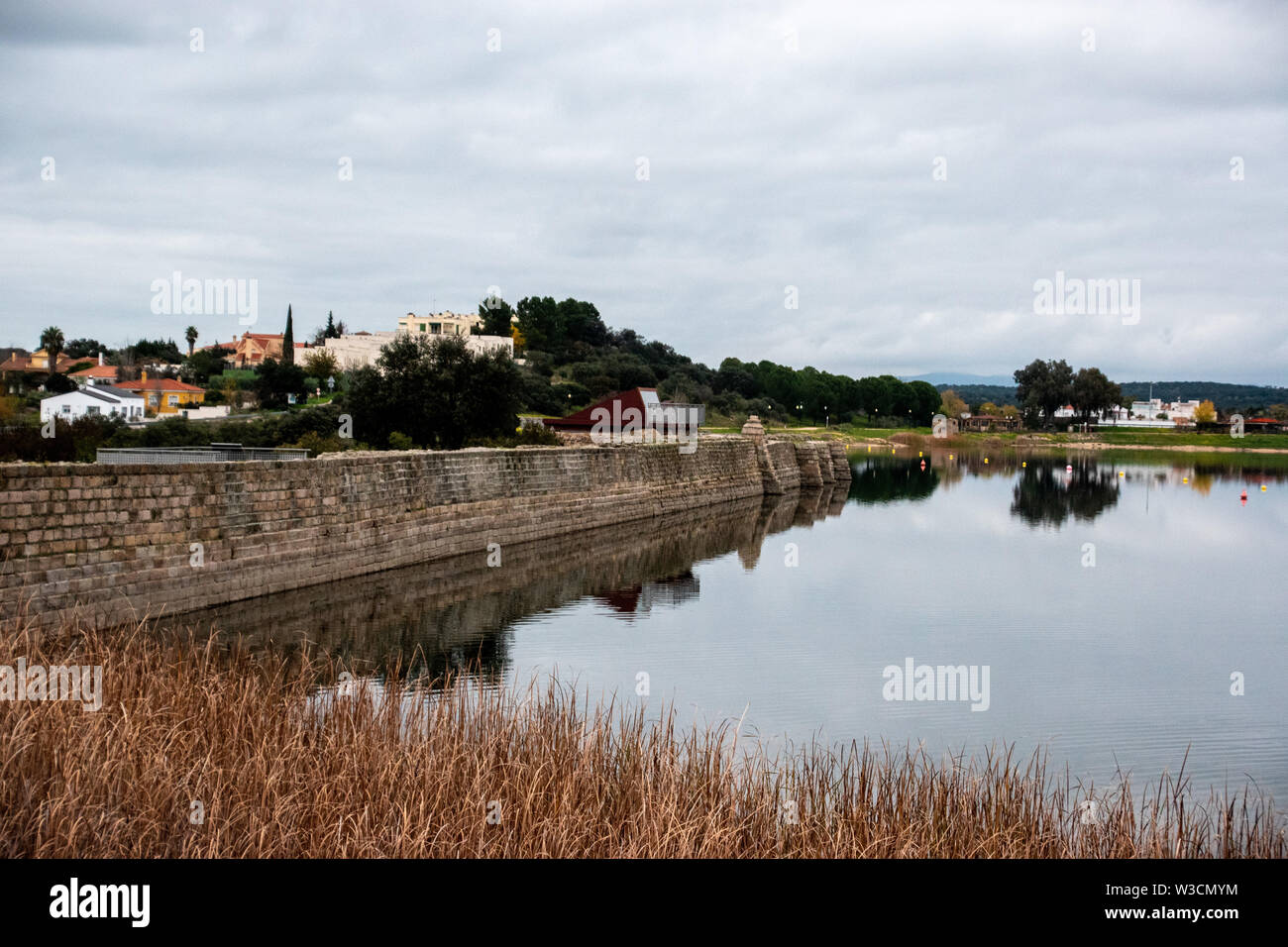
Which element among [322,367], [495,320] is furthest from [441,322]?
[322,367]

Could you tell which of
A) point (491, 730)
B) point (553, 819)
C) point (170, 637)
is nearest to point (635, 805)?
point (553, 819)

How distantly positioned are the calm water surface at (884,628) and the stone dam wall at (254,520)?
0.66 m

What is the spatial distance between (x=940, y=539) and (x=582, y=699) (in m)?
22.5

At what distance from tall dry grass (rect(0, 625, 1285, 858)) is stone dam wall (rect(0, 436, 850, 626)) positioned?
4.02 m

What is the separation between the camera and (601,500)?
1291 inches

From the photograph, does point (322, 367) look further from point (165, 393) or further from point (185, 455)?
point (185, 455)

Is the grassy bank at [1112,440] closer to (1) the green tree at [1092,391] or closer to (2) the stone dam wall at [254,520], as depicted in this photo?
(1) the green tree at [1092,391]

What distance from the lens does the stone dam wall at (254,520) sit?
44.2 ft

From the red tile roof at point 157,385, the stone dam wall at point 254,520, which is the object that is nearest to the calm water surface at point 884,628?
the stone dam wall at point 254,520

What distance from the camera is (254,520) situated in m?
17.6

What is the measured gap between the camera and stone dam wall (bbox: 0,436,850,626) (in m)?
13.5
